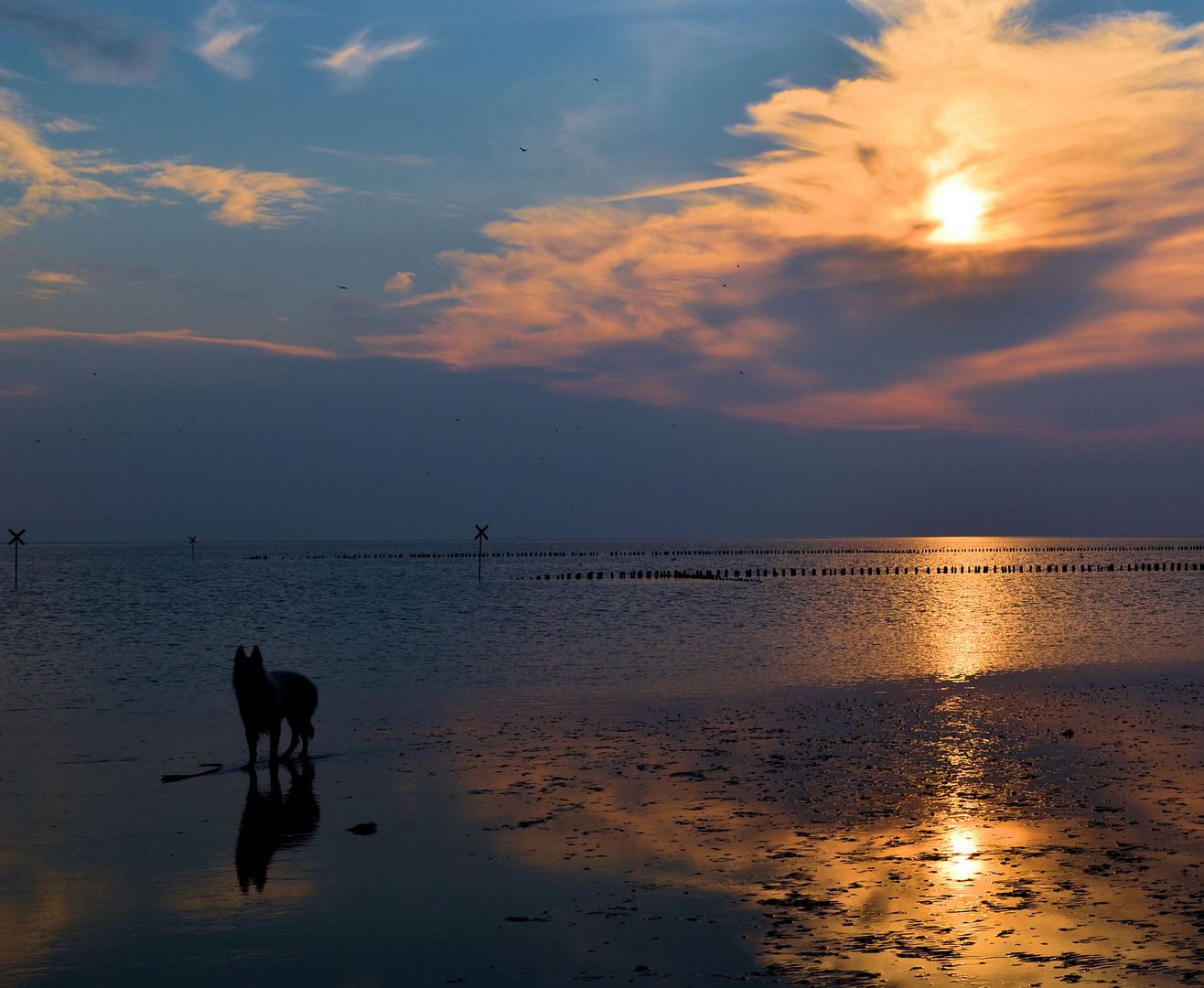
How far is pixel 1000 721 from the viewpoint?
1861 centimetres

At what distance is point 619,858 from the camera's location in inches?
396

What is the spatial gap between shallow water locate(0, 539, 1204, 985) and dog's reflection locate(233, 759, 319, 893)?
0.07 m

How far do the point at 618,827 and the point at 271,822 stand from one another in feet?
13.1

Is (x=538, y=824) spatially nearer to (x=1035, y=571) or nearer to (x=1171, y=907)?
(x=1171, y=907)

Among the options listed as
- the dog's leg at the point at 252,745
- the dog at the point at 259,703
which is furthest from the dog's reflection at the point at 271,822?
the dog at the point at 259,703

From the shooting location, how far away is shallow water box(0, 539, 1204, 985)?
7.68 m

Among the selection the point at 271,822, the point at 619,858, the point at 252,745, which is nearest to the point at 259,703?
the point at 252,745

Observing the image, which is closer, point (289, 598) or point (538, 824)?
point (538, 824)

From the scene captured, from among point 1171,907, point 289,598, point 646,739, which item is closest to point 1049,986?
point 1171,907

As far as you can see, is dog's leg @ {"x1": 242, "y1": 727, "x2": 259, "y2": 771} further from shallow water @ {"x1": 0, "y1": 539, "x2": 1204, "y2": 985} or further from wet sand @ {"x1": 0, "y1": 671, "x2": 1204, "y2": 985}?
wet sand @ {"x1": 0, "y1": 671, "x2": 1204, "y2": 985}

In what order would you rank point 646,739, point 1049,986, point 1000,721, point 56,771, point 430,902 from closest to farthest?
point 1049,986 < point 430,902 < point 56,771 < point 646,739 < point 1000,721

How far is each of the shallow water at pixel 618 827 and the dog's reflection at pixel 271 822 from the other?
68 millimetres

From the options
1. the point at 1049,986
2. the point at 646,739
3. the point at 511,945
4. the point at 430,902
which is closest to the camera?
the point at 1049,986

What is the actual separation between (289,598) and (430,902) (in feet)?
230
